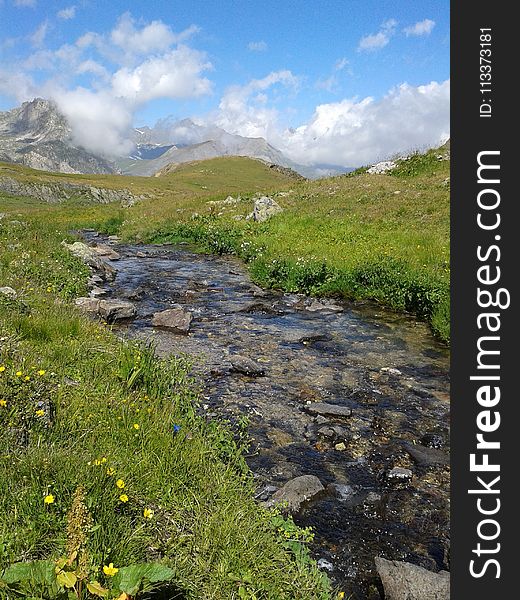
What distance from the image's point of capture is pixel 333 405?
25.4 ft

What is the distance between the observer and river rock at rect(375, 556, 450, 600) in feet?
12.9

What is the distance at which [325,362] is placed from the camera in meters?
9.78

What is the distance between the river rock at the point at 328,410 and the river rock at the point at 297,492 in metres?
1.82

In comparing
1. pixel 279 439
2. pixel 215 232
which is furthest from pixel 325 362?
pixel 215 232

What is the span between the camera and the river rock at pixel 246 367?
29.3 feet

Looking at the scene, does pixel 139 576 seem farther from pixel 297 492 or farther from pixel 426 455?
pixel 426 455

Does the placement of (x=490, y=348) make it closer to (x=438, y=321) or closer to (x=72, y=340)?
(x=72, y=340)

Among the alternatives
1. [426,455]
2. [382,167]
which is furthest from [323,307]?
[382,167]

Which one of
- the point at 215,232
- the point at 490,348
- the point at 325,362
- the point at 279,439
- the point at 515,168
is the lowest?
the point at 279,439

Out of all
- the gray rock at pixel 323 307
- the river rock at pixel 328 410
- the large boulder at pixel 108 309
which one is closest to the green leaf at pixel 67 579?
the river rock at pixel 328 410

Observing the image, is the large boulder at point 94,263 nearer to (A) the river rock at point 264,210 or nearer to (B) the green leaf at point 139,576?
(A) the river rock at point 264,210

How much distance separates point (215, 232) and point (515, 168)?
81.7 ft

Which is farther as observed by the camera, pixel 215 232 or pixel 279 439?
pixel 215 232

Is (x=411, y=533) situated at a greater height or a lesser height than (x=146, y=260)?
lesser
